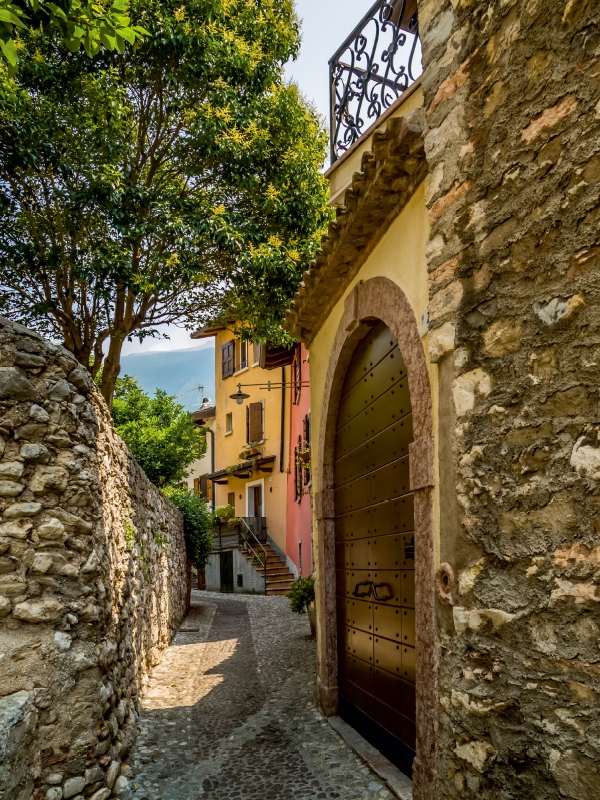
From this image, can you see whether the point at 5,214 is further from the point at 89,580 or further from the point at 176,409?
the point at 176,409

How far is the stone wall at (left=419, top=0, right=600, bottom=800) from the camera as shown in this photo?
5.57ft

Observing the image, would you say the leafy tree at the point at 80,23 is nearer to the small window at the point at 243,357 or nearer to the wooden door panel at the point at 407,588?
the wooden door panel at the point at 407,588

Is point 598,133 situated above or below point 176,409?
below

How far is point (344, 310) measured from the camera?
5121 millimetres

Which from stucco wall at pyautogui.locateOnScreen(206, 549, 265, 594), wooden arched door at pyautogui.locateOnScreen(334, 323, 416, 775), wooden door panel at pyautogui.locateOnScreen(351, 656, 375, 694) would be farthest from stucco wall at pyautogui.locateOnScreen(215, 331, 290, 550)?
wooden door panel at pyautogui.locateOnScreen(351, 656, 375, 694)

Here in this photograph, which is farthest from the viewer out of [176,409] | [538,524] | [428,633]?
[176,409]

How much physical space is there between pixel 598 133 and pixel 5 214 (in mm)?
7128

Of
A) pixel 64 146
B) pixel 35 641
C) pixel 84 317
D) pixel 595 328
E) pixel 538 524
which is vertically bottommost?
pixel 35 641

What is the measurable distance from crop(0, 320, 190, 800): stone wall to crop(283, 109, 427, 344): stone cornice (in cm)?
203

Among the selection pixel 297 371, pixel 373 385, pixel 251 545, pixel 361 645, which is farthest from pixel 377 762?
pixel 251 545

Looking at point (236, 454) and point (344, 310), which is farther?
point (236, 454)

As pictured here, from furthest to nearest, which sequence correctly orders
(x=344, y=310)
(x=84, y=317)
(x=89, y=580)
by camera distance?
(x=84, y=317)
(x=344, y=310)
(x=89, y=580)

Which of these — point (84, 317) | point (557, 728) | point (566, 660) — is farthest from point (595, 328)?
point (84, 317)

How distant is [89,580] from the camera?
3.84 m
